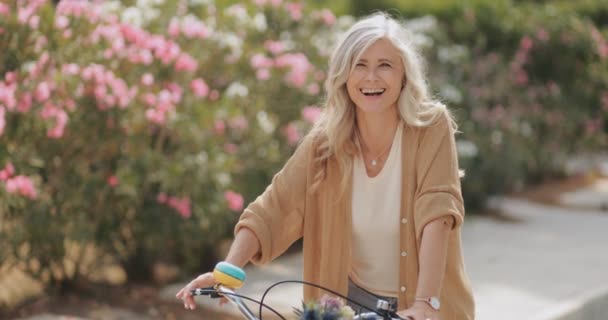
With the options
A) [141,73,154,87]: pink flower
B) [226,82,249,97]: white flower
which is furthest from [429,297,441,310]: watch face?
[226,82,249,97]: white flower

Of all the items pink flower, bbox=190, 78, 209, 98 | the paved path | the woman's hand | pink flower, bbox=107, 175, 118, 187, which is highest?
pink flower, bbox=190, 78, 209, 98

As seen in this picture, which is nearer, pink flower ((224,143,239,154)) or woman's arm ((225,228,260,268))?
woman's arm ((225,228,260,268))

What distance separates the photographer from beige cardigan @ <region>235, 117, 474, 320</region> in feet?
9.82

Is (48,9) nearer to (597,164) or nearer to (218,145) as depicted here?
(218,145)

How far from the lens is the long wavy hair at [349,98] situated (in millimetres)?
2988

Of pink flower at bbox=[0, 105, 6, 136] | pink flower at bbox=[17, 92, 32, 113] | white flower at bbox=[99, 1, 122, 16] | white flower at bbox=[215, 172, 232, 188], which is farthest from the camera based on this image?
white flower at bbox=[99, 1, 122, 16]

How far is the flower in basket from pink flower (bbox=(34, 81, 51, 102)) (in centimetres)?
367

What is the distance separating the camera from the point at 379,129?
3119mm

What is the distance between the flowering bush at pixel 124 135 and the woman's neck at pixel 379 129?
2811 millimetres

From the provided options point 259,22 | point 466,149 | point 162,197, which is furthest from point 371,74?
point 466,149

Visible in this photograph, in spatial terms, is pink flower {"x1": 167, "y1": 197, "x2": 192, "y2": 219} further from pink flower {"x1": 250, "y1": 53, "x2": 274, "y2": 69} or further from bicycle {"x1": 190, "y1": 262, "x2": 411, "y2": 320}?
bicycle {"x1": 190, "y1": 262, "x2": 411, "y2": 320}

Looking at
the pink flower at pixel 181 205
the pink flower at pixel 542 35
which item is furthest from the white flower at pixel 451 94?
the pink flower at pixel 181 205

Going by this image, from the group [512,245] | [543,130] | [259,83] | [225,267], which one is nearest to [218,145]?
[259,83]

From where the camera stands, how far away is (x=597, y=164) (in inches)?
504
